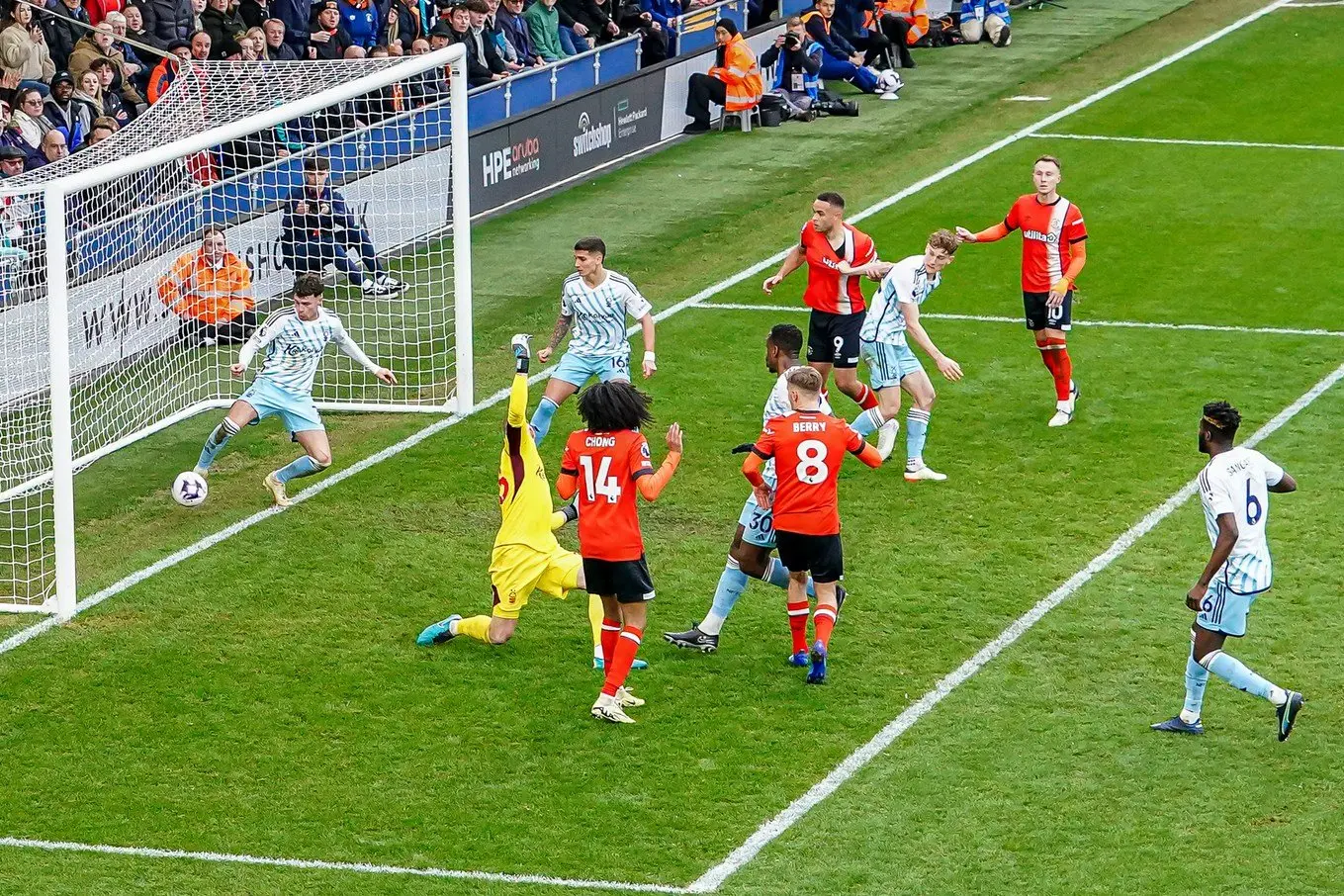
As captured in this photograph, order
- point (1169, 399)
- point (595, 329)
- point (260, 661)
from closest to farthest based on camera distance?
point (260, 661)
point (595, 329)
point (1169, 399)

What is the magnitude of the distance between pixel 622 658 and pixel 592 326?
4.73 metres

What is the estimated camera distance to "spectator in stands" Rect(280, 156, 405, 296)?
18219mm

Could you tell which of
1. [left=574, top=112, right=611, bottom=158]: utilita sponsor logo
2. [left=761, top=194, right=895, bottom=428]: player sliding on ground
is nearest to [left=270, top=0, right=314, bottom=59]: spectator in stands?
[left=574, top=112, right=611, bottom=158]: utilita sponsor logo

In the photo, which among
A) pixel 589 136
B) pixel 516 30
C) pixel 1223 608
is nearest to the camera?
pixel 1223 608

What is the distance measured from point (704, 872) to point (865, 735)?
183 centimetres

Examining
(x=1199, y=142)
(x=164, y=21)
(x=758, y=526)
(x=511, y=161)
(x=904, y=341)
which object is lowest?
(x=1199, y=142)

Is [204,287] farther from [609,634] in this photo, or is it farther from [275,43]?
[275,43]

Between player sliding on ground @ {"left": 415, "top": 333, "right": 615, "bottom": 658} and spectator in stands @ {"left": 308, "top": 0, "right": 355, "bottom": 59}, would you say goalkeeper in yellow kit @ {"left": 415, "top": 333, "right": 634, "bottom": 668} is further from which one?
spectator in stands @ {"left": 308, "top": 0, "right": 355, "bottom": 59}

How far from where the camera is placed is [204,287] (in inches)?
671

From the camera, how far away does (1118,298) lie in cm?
2044

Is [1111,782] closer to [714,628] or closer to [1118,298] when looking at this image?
[714,628]

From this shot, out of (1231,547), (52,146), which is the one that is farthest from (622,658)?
(52,146)

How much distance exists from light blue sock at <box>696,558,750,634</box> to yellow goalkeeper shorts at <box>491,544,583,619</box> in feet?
2.86

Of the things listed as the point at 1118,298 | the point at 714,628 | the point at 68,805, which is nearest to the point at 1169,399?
the point at 1118,298
